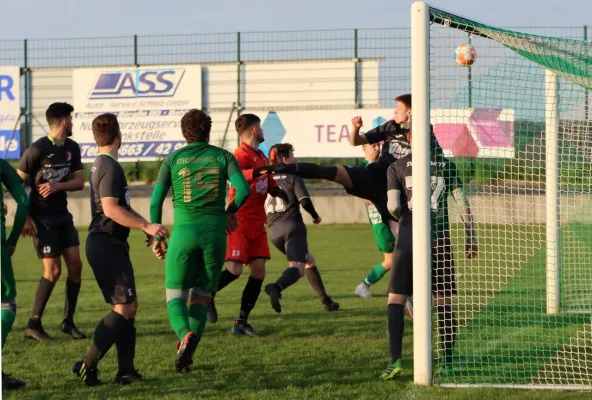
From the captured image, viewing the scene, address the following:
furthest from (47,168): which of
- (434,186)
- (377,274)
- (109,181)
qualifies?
(377,274)

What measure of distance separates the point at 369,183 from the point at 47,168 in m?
3.16

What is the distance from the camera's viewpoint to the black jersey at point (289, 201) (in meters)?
10.4

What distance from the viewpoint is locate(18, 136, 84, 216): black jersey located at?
8812 millimetres

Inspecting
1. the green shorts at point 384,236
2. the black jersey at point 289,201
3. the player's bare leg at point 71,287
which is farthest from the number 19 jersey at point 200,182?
the green shorts at point 384,236

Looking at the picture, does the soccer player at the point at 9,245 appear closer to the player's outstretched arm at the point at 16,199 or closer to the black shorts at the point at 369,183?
the player's outstretched arm at the point at 16,199

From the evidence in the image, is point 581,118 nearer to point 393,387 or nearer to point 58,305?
point 393,387

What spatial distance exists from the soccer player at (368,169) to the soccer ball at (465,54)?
0.91 metres

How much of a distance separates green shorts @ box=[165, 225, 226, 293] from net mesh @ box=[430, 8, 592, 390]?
1787mm


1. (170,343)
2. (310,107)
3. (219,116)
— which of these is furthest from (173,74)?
(170,343)

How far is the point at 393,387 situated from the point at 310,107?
65.4 ft

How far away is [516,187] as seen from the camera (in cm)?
828

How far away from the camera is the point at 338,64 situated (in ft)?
84.4

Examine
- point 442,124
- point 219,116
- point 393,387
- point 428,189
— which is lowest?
point 393,387

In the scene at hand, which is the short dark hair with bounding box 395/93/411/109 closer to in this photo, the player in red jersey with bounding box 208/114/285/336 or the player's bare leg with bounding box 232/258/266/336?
the player in red jersey with bounding box 208/114/285/336
